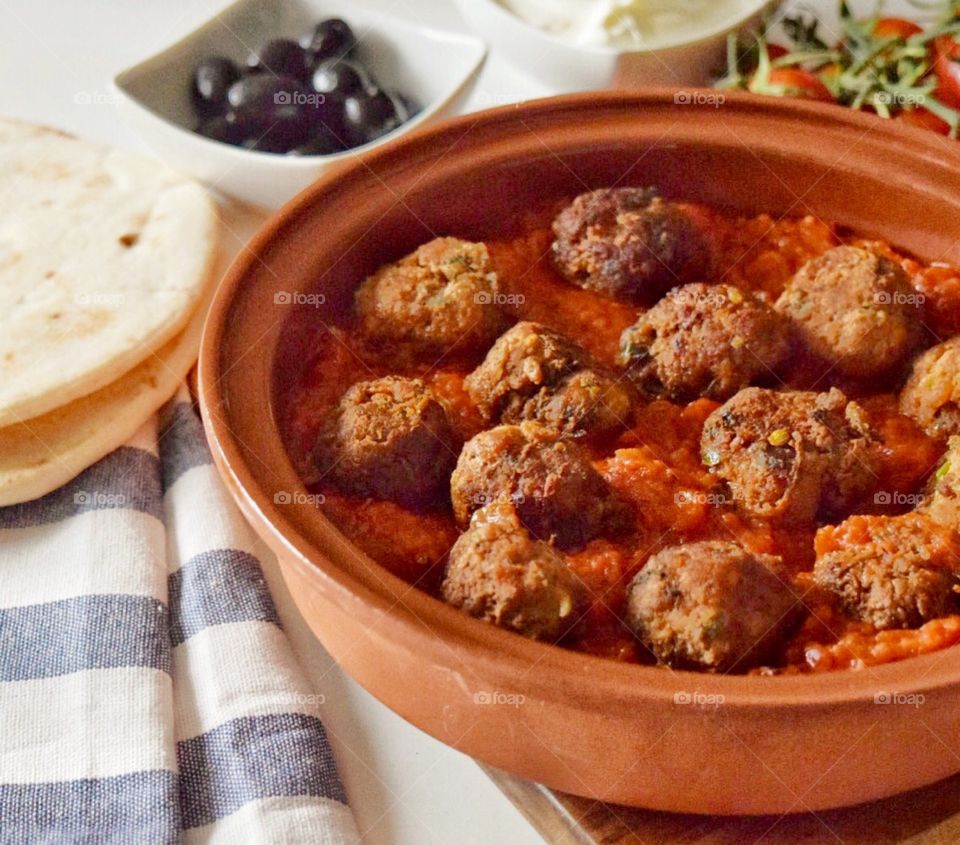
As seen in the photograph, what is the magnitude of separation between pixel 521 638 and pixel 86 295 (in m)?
2.10

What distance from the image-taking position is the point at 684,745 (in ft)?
7.36

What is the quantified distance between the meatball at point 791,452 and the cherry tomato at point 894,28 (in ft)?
7.26

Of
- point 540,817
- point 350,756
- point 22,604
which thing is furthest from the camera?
point 22,604

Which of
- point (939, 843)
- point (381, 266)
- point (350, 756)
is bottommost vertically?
point (350, 756)

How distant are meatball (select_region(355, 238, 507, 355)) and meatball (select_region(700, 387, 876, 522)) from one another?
675 millimetres

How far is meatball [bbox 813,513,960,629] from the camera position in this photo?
2447mm

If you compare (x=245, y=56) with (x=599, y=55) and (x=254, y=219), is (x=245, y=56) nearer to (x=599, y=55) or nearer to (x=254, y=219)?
(x=254, y=219)

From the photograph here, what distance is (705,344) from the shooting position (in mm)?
2924

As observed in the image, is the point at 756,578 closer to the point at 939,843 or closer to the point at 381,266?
the point at 939,843

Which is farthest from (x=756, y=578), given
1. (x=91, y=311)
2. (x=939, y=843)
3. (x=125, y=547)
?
(x=91, y=311)

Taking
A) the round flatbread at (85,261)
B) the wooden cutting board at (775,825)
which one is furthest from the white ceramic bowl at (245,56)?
the wooden cutting board at (775,825)

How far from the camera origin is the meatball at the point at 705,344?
2.91 metres

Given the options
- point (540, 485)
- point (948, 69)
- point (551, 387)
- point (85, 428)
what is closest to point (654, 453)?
point (551, 387)

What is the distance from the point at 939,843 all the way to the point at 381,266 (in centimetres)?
201
